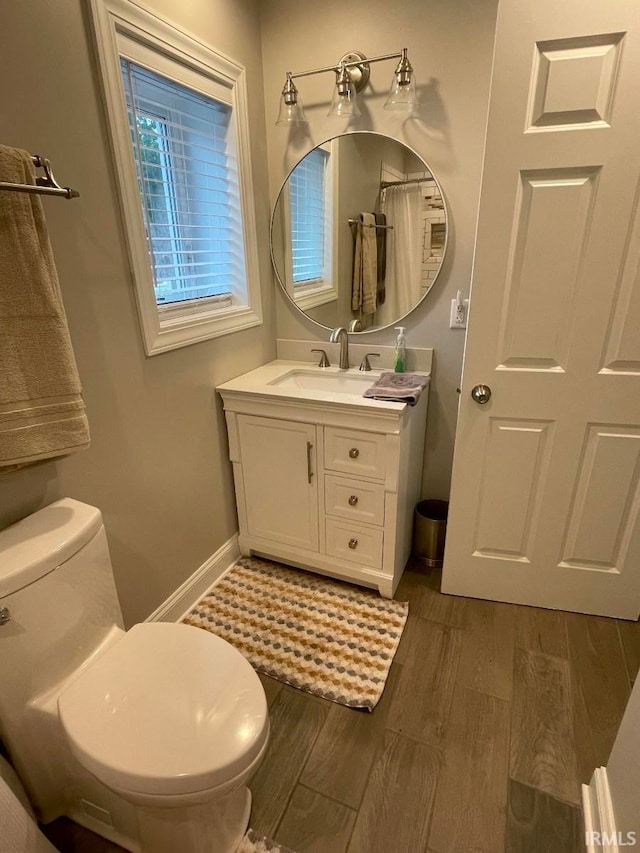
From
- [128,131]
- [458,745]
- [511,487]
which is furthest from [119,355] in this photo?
[458,745]

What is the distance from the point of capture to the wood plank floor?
1177 millimetres

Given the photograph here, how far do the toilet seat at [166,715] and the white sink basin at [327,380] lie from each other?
1.16 meters

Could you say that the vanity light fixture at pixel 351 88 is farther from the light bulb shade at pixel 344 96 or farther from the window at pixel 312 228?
the window at pixel 312 228

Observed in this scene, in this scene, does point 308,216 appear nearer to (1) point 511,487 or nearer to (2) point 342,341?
(2) point 342,341

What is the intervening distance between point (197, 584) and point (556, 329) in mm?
1705

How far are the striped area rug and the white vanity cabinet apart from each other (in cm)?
9

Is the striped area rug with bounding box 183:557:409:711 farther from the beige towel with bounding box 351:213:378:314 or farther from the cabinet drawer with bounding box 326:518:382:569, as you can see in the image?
the beige towel with bounding box 351:213:378:314

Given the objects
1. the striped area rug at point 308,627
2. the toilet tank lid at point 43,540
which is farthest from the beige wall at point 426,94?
the toilet tank lid at point 43,540

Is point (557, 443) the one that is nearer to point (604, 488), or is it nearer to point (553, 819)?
point (604, 488)

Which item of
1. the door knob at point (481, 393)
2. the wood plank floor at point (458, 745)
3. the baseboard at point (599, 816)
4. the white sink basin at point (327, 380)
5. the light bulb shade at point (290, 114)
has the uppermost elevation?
the light bulb shade at point (290, 114)

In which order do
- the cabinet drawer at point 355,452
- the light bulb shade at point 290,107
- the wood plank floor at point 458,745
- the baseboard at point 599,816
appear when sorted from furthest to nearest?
the light bulb shade at point 290,107 → the cabinet drawer at point 355,452 → the wood plank floor at point 458,745 → the baseboard at point 599,816

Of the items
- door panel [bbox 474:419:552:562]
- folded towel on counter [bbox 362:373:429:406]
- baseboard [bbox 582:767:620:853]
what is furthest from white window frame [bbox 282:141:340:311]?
baseboard [bbox 582:767:620:853]

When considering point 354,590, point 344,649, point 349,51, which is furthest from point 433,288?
point 344,649

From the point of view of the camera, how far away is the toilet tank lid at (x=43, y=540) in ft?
3.28
